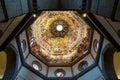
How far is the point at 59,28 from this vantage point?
18.3 m

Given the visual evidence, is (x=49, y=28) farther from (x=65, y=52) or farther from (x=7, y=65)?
(x=7, y=65)

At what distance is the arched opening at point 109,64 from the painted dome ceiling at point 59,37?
2346 mm

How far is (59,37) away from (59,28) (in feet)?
2.31

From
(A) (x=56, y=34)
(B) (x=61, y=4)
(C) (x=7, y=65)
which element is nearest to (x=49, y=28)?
(A) (x=56, y=34)

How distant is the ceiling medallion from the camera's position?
18031mm

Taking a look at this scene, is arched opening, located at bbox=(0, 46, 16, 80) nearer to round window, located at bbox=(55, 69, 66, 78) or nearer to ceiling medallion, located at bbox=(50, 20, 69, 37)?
round window, located at bbox=(55, 69, 66, 78)

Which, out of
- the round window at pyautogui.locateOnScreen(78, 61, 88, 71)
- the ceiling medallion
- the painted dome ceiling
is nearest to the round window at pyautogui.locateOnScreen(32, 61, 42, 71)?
the painted dome ceiling

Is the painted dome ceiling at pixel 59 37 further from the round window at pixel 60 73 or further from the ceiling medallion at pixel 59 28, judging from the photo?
the round window at pixel 60 73

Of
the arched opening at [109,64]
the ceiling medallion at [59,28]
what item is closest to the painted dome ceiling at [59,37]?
the ceiling medallion at [59,28]

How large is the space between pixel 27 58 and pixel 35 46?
1.55 m

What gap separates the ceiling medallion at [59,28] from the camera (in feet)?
59.2

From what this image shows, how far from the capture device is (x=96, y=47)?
15.1 meters

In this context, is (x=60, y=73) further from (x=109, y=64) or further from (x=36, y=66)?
(x=109, y=64)

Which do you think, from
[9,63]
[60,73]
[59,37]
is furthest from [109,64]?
[9,63]
